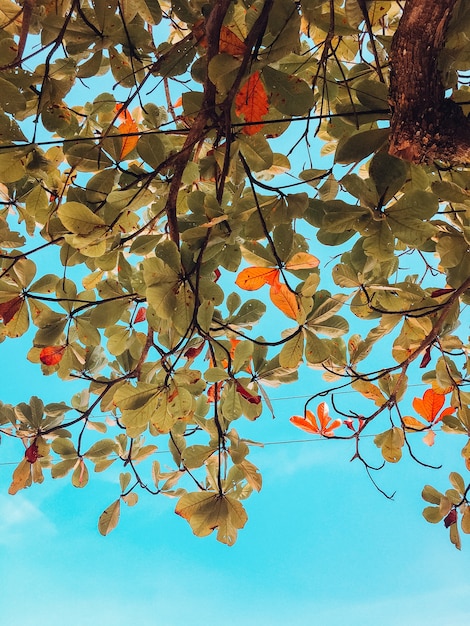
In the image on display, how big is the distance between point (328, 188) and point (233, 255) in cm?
19

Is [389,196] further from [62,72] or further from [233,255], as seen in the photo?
Answer: [62,72]

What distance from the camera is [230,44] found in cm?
66

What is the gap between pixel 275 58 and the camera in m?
0.65

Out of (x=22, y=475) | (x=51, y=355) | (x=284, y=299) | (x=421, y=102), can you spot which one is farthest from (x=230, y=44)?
(x=22, y=475)

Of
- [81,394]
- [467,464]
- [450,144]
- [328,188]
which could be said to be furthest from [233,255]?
[467,464]

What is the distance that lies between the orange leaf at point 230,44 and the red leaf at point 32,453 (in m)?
0.81

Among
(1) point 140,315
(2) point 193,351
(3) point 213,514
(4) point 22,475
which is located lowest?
(3) point 213,514

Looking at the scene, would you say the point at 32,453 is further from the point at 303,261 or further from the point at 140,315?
the point at 303,261

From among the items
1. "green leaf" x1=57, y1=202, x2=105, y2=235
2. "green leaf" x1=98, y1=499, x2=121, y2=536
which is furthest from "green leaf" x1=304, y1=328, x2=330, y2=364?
"green leaf" x1=98, y1=499, x2=121, y2=536

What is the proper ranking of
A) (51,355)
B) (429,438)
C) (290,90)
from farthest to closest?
(429,438)
(51,355)
(290,90)

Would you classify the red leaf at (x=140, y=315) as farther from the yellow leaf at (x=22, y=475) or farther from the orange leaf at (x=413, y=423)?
the orange leaf at (x=413, y=423)

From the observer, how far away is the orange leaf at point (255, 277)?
780 mm

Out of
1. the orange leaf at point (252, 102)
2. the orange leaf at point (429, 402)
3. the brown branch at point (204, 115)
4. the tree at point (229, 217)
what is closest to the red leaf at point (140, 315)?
the tree at point (229, 217)

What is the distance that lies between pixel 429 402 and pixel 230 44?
0.79m
